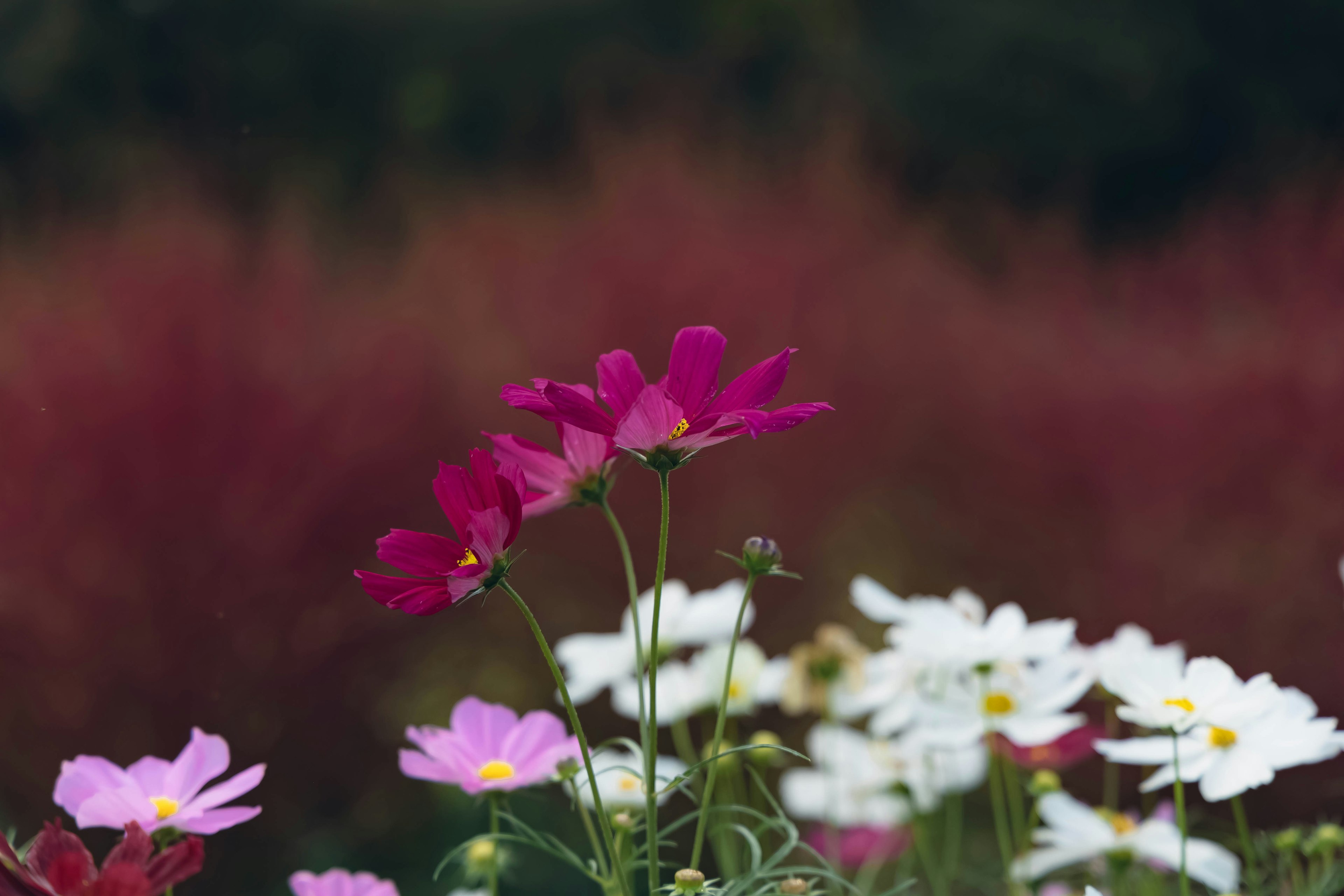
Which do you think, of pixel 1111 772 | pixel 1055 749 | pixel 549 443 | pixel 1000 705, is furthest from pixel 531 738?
pixel 549 443

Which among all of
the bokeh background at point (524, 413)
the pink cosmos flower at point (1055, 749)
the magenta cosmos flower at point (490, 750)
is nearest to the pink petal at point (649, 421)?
the magenta cosmos flower at point (490, 750)

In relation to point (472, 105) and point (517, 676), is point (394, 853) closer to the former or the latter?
point (517, 676)

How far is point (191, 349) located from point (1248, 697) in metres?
0.77

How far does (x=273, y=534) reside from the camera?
751 millimetres

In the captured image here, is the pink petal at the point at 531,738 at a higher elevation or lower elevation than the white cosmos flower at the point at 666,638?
higher

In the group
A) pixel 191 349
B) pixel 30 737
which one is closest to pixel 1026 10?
pixel 191 349

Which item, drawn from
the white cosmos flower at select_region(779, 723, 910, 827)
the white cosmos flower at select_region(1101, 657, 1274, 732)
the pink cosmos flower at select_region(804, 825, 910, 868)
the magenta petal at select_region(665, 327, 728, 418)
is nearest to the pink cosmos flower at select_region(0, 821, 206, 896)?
the magenta petal at select_region(665, 327, 728, 418)

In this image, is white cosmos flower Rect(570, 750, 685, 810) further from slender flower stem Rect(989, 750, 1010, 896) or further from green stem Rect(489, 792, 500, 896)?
slender flower stem Rect(989, 750, 1010, 896)

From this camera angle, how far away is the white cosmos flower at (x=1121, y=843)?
0.40 meters

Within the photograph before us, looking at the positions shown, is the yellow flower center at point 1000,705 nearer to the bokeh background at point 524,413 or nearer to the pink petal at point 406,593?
the pink petal at point 406,593

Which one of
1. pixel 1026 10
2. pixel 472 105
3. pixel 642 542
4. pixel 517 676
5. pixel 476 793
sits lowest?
pixel 517 676

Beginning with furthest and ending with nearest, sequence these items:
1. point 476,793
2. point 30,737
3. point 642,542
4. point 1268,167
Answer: point 1268,167 < point 642,542 < point 30,737 < point 476,793

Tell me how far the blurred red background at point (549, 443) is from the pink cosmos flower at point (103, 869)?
55 centimetres

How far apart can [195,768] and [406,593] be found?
13cm
